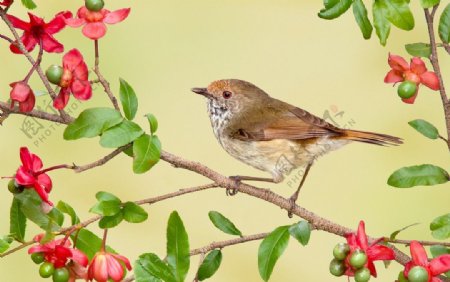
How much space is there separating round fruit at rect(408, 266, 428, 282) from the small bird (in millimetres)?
499

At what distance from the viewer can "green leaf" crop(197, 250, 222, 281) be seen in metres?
1.25

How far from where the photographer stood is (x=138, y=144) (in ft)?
3.57

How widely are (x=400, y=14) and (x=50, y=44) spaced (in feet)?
1.70

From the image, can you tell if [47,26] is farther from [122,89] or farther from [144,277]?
[144,277]

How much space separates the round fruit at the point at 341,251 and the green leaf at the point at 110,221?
1.01 feet

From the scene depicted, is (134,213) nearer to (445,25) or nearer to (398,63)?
(398,63)

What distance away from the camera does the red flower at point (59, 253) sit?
1034 millimetres

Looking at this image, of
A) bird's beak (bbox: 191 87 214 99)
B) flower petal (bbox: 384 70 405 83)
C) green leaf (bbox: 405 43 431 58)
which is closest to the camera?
flower petal (bbox: 384 70 405 83)

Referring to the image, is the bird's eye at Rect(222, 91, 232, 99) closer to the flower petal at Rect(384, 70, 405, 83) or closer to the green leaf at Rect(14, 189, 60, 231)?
the flower petal at Rect(384, 70, 405, 83)

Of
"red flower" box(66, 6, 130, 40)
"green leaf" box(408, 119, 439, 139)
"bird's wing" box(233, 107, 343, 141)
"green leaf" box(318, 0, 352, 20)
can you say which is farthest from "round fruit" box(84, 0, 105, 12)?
"bird's wing" box(233, 107, 343, 141)

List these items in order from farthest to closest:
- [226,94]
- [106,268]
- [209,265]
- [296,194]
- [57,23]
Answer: [226,94] → [296,194] → [209,265] → [57,23] → [106,268]

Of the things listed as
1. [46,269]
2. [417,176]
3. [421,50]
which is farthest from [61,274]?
[421,50]

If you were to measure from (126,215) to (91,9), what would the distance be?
296 mm

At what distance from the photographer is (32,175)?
1.10 meters
